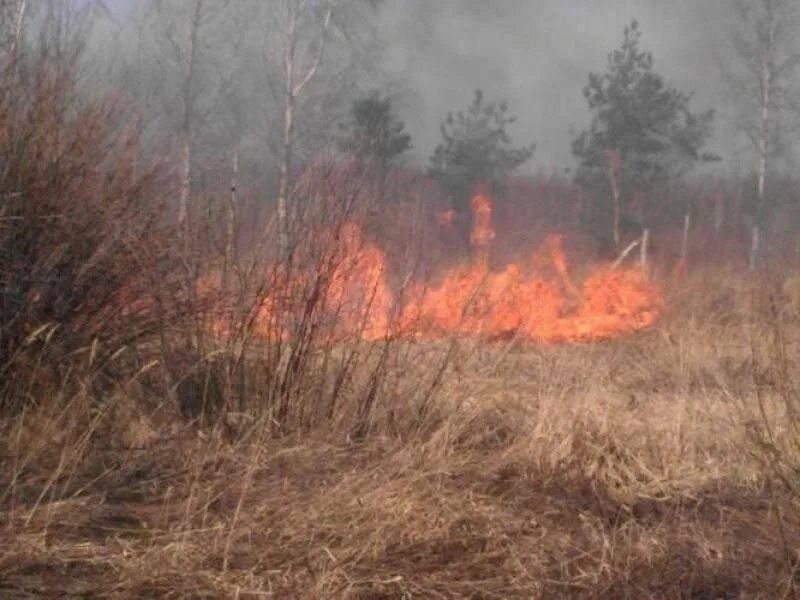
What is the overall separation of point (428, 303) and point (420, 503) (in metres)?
2.21

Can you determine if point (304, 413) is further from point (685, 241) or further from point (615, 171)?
point (615, 171)

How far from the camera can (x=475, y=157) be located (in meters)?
24.2

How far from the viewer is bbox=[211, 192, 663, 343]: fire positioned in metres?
5.37

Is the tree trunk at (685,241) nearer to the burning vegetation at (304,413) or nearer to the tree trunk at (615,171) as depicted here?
the tree trunk at (615,171)

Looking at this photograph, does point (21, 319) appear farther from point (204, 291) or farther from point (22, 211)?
point (204, 291)

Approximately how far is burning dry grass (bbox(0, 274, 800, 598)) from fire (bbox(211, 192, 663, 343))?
1.02ft

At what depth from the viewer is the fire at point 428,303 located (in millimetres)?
5367

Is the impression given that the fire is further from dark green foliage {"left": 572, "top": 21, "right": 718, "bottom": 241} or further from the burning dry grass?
dark green foliage {"left": 572, "top": 21, "right": 718, "bottom": 241}

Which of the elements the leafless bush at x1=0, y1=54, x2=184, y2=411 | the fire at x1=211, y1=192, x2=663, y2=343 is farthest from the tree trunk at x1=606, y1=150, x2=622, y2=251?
the leafless bush at x1=0, y1=54, x2=184, y2=411

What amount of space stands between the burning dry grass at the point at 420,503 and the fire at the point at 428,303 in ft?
1.02

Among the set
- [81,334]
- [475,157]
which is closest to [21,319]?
[81,334]

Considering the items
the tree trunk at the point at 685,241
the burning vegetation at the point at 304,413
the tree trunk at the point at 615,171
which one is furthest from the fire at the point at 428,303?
the tree trunk at the point at 615,171

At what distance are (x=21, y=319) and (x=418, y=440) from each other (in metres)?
2.34

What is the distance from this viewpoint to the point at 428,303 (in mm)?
6285
